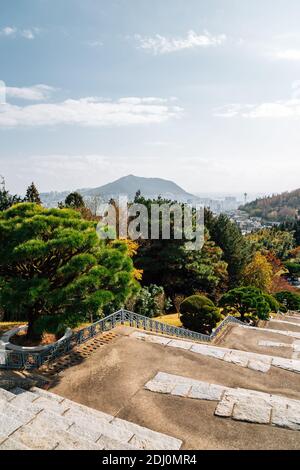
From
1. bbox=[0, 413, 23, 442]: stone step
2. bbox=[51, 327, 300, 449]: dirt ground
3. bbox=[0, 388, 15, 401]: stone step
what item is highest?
bbox=[0, 413, 23, 442]: stone step

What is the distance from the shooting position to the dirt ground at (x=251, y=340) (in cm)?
1351

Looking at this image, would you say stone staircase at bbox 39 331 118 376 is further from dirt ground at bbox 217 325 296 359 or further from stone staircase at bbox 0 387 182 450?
dirt ground at bbox 217 325 296 359

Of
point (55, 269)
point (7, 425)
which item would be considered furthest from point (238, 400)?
point (55, 269)

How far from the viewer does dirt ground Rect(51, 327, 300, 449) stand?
6.13 m

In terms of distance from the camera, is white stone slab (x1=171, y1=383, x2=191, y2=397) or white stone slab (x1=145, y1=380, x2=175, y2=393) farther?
→ white stone slab (x1=145, y1=380, x2=175, y2=393)

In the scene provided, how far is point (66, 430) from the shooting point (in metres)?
5.59

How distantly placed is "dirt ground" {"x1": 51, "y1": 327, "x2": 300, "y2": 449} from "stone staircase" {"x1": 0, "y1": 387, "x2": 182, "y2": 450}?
0.43 metres

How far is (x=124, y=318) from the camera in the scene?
42.4 ft

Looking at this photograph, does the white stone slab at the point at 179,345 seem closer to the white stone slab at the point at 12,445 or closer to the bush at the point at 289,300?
the white stone slab at the point at 12,445

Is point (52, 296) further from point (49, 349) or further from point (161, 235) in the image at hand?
point (161, 235)

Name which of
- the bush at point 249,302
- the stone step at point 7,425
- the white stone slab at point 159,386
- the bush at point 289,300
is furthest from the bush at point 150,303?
the stone step at point 7,425

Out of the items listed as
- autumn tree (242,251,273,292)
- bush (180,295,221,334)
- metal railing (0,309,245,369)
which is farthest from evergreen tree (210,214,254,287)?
metal railing (0,309,245,369)

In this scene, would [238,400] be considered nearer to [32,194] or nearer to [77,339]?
[77,339]

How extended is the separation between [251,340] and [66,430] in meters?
11.3
